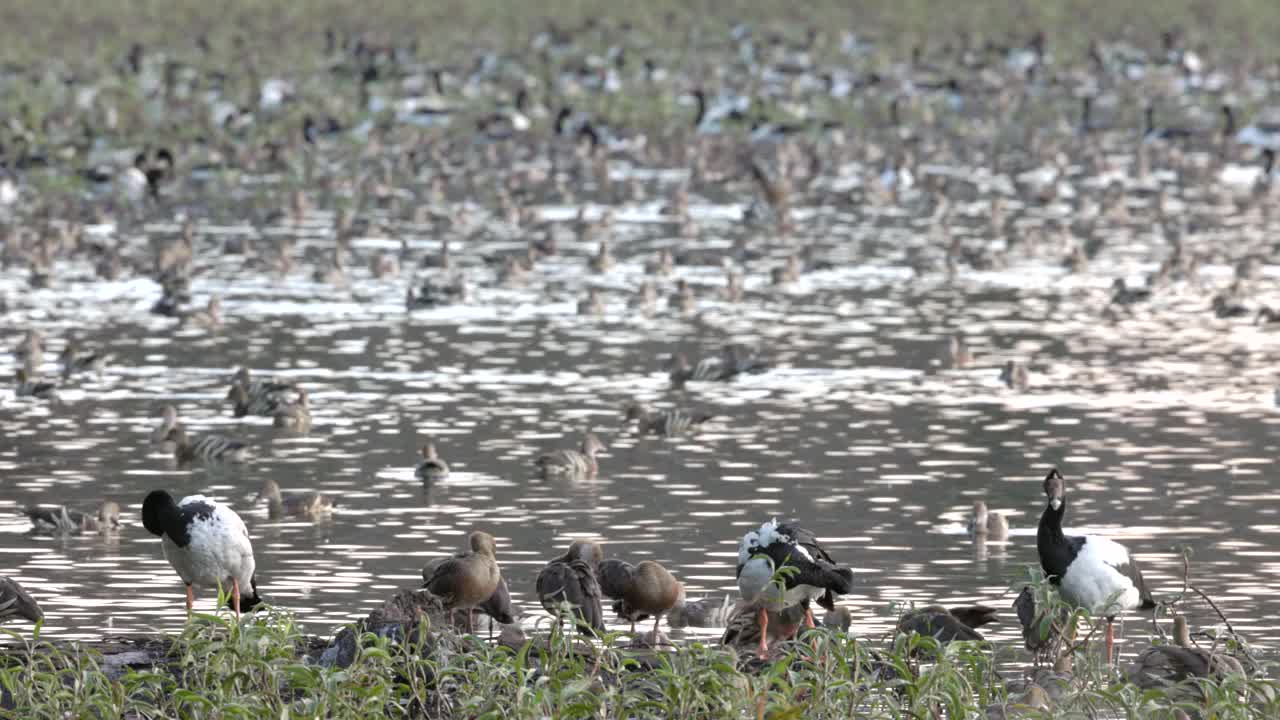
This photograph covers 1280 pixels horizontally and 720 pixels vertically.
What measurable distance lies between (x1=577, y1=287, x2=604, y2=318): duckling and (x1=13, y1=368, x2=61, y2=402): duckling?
7233mm

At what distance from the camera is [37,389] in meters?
26.8

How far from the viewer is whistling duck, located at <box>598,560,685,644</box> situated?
16.3m

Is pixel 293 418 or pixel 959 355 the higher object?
pixel 959 355

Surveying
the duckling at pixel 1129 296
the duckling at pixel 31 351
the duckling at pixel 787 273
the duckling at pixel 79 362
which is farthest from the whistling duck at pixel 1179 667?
the duckling at pixel 787 273

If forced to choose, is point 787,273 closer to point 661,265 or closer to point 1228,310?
point 661,265

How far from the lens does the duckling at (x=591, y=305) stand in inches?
1278

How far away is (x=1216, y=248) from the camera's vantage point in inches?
1524

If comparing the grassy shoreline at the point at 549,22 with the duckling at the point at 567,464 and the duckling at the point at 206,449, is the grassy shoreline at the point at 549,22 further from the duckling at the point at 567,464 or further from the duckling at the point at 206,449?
the duckling at the point at 567,464

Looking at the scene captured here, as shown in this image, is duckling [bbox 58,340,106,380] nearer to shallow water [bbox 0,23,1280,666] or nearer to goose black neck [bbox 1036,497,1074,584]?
shallow water [bbox 0,23,1280,666]

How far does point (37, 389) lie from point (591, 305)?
7.61 meters

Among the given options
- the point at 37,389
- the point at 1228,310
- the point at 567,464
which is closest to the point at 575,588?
the point at 567,464

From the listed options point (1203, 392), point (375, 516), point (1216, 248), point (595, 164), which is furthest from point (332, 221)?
point (375, 516)

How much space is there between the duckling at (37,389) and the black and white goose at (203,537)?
10.1 meters

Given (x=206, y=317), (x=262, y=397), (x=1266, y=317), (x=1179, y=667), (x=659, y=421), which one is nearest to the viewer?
(x=1179, y=667)
